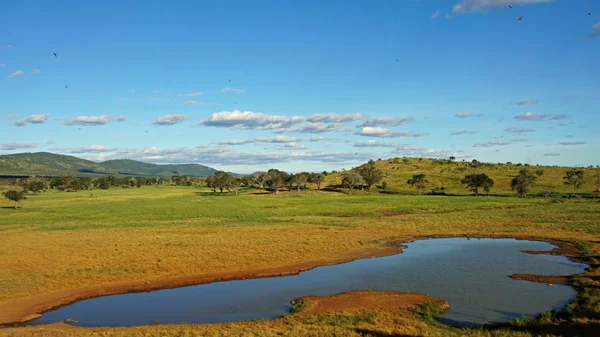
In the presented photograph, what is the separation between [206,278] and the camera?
3312 centimetres

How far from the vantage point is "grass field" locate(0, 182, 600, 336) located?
97.9ft

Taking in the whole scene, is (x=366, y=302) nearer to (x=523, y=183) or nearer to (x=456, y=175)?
(x=523, y=183)

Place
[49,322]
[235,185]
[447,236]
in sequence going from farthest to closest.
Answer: [235,185] < [447,236] < [49,322]

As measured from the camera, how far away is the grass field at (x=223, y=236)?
2984 cm

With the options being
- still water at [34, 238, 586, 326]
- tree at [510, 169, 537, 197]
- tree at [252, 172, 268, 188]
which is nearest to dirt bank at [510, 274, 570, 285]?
still water at [34, 238, 586, 326]

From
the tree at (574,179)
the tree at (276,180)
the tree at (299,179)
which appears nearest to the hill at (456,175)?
the tree at (574,179)

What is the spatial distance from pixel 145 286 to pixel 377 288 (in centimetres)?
1550

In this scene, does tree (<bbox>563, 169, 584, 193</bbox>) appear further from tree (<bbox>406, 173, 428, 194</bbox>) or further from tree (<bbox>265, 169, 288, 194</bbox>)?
tree (<bbox>265, 169, 288, 194</bbox>)

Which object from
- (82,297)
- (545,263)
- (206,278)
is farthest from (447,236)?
(82,297)

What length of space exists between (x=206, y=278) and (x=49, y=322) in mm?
11309

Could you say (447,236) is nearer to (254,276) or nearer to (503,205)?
(254,276)

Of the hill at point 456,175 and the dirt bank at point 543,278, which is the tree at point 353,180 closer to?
the hill at point 456,175

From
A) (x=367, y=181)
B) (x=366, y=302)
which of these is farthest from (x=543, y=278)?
(x=367, y=181)

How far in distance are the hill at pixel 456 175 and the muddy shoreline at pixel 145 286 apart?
7948cm
